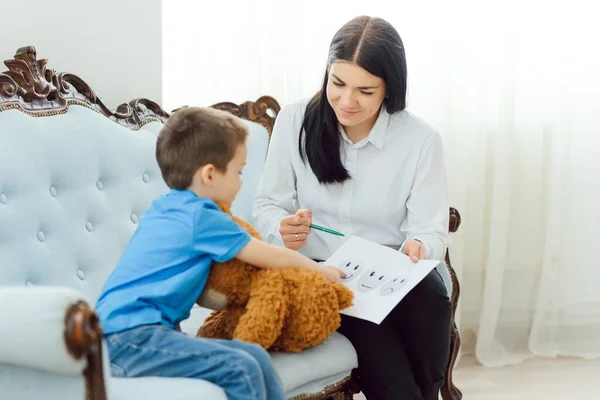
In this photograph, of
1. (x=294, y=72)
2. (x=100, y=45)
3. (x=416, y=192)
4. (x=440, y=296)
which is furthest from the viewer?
(x=294, y=72)

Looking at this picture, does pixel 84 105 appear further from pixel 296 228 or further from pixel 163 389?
pixel 163 389

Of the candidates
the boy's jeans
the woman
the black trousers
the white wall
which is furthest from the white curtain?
the boy's jeans

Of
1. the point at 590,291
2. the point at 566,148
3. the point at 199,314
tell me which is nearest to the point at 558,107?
the point at 566,148

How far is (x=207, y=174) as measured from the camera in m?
1.70

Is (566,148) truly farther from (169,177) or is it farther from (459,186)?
(169,177)

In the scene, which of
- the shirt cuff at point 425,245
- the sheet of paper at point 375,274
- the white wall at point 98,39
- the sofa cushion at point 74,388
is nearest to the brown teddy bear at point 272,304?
the sheet of paper at point 375,274

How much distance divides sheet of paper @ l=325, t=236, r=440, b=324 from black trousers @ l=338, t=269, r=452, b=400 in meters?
0.08

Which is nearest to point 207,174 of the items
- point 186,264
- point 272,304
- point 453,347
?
point 186,264

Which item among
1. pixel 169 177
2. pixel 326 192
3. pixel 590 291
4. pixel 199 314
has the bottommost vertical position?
pixel 590 291

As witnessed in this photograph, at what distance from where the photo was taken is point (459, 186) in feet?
10.2

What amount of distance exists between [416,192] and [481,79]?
106 centimetres

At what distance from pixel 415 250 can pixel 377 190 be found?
0.69ft

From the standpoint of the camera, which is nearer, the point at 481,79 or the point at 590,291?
the point at 481,79

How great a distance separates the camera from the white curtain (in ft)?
9.59
